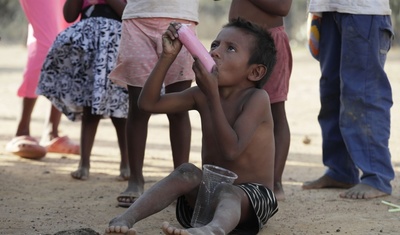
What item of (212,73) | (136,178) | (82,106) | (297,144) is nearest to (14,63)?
(297,144)

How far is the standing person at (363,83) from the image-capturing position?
5188 mm

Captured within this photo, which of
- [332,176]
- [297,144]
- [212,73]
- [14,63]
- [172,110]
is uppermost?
[212,73]

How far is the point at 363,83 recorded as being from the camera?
5.23 m

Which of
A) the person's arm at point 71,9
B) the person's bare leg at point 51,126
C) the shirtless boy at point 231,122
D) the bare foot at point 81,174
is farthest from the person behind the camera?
the person's bare leg at point 51,126

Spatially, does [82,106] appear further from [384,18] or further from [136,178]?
[384,18]

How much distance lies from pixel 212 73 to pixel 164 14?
1083mm

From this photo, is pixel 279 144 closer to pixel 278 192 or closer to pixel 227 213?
pixel 278 192

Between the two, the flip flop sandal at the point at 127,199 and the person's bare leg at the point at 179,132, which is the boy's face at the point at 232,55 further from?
the flip flop sandal at the point at 127,199

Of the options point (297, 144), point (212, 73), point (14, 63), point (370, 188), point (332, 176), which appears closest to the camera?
point (212, 73)

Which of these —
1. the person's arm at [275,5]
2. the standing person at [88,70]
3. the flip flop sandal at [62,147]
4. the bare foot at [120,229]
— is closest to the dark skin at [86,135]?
the standing person at [88,70]

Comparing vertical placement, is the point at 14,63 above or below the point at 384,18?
below

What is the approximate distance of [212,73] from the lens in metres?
3.81

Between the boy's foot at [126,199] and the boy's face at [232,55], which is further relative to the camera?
the boy's foot at [126,199]

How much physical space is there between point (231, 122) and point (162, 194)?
19.8 inches
